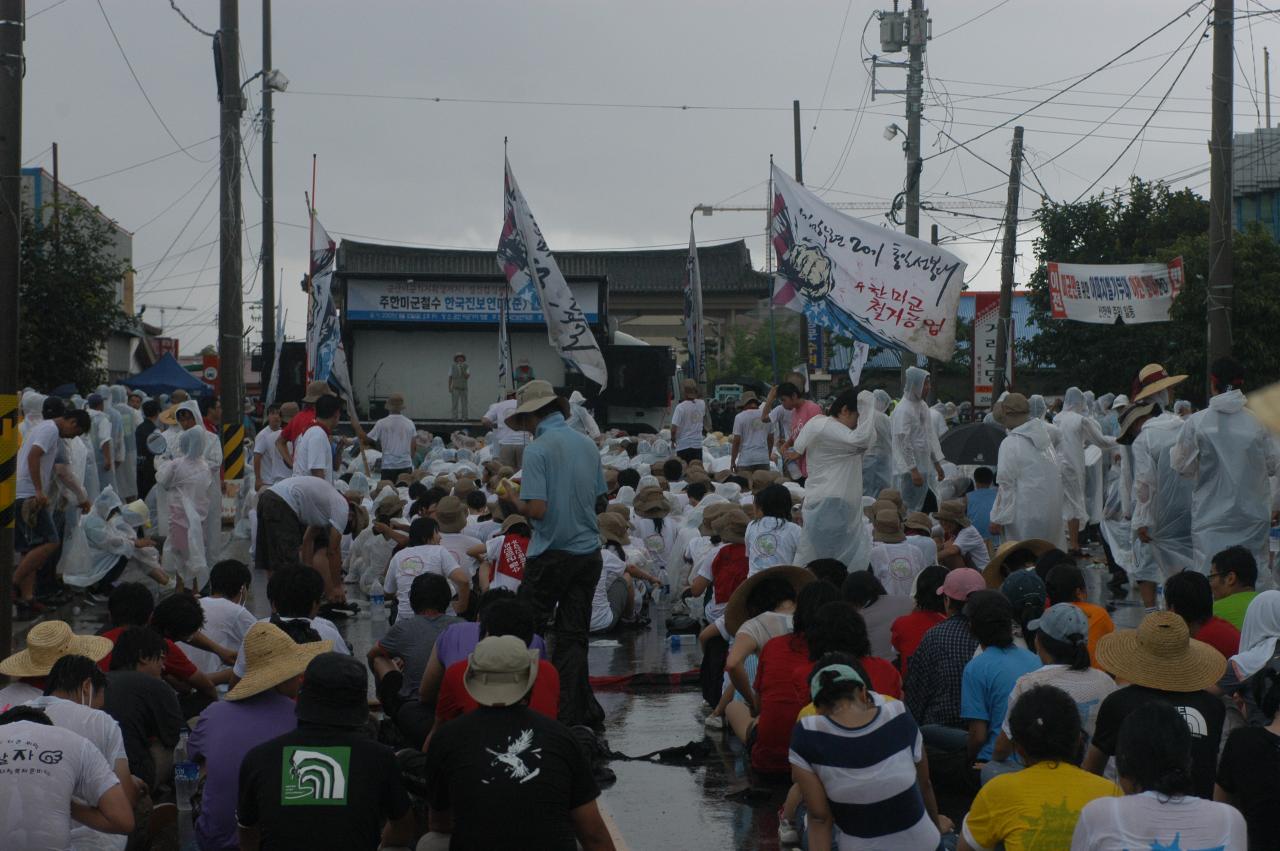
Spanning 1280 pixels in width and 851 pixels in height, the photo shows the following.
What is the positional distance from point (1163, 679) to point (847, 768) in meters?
1.22

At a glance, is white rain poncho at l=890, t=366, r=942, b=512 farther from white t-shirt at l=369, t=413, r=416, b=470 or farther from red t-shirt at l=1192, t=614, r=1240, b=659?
red t-shirt at l=1192, t=614, r=1240, b=659

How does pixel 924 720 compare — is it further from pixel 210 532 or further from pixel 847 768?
pixel 210 532

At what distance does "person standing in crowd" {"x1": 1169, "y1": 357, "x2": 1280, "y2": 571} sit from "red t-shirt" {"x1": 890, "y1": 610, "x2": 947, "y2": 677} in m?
3.16

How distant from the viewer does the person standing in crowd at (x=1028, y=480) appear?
35.9ft

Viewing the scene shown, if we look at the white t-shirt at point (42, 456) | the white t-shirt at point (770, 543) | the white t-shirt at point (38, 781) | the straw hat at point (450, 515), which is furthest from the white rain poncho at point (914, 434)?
the white t-shirt at point (38, 781)

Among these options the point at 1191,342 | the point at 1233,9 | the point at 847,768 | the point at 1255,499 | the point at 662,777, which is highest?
the point at 1233,9

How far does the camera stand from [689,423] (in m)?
18.9

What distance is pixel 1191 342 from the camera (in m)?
28.6

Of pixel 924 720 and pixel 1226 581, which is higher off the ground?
A: pixel 1226 581

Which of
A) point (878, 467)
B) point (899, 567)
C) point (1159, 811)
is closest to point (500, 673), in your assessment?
point (1159, 811)

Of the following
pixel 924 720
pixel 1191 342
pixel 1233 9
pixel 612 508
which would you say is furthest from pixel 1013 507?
pixel 1191 342

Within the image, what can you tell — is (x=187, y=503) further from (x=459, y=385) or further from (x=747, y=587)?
(x=459, y=385)

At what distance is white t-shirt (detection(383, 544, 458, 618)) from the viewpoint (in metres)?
9.30

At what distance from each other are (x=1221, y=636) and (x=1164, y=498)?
13.6ft
